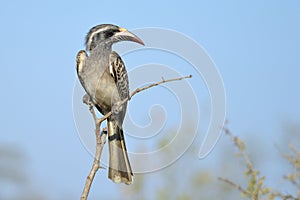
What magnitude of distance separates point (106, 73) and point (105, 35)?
0.36 meters

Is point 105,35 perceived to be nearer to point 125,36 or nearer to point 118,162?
point 125,36

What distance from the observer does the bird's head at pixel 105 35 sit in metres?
4.21

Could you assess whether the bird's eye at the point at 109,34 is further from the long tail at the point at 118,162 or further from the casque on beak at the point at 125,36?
the long tail at the point at 118,162

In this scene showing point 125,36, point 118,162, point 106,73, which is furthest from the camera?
point 106,73

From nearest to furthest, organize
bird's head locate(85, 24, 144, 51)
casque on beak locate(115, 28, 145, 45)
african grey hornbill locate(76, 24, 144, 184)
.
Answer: casque on beak locate(115, 28, 145, 45) → african grey hornbill locate(76, 24, 144, 184) → bird's head locate(85, 24, 144, 51)

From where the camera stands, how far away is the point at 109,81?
4.25 meters

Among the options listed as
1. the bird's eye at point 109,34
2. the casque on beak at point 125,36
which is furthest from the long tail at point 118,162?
the bird's eye at point 109,34

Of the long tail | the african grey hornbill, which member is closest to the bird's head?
the african grey hornbill

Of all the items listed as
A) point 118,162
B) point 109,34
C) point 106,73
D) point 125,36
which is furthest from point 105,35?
point 118,162

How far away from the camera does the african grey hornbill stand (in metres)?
4.06

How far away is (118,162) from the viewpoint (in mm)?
3684

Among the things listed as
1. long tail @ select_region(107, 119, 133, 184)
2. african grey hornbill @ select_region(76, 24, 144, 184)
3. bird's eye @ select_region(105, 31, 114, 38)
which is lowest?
long tail @ select_region(107, 119, 133, 184)

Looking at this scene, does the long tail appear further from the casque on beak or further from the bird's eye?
the bird's eye

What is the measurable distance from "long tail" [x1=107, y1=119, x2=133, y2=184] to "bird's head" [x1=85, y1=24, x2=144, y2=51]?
2.92 feet
